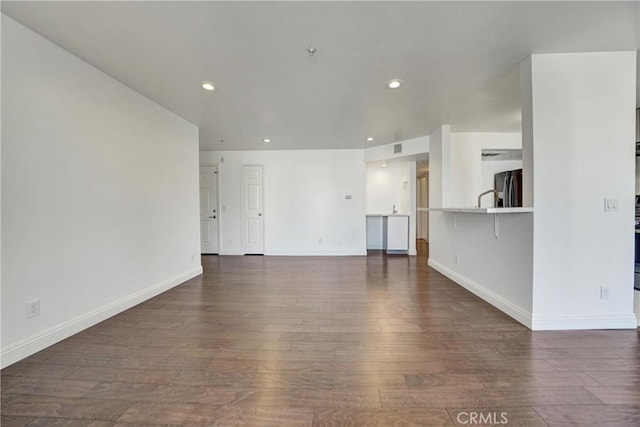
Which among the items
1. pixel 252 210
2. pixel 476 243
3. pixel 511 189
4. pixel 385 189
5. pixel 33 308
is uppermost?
pixel 385 189

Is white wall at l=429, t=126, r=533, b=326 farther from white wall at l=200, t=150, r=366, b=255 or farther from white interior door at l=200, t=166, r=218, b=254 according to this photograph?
white interior door at l=200, t=166, r=218, b=254

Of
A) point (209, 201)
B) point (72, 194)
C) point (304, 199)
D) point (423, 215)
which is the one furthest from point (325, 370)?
point (423, 215)

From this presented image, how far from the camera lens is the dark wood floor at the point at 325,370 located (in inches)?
55.3

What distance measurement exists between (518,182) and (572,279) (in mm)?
2999

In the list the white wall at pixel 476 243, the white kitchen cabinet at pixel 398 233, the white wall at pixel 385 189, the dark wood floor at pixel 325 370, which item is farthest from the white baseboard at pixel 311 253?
the dark wood floor at pixel 325 370

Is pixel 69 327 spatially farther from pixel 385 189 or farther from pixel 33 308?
pixel 385 189

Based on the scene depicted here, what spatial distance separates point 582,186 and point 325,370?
8.67ft

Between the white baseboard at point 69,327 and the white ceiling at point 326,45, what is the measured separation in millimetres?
2292

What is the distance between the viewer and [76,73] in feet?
7.58

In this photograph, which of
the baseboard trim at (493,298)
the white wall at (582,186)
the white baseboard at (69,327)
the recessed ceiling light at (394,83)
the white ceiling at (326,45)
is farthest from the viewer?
the recessed ceiling light at (394,83)

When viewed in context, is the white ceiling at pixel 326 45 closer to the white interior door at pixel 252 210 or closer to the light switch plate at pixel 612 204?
the light switch plate at pixel 612 204

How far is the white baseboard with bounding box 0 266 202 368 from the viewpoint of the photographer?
1.85m

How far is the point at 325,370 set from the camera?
1773 mm

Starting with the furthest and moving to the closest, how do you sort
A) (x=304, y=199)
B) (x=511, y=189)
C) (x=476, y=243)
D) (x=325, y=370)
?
(x=304, y=199) < (x=511, y=189) < (x=476, y=243) < (x=325, y=370)
